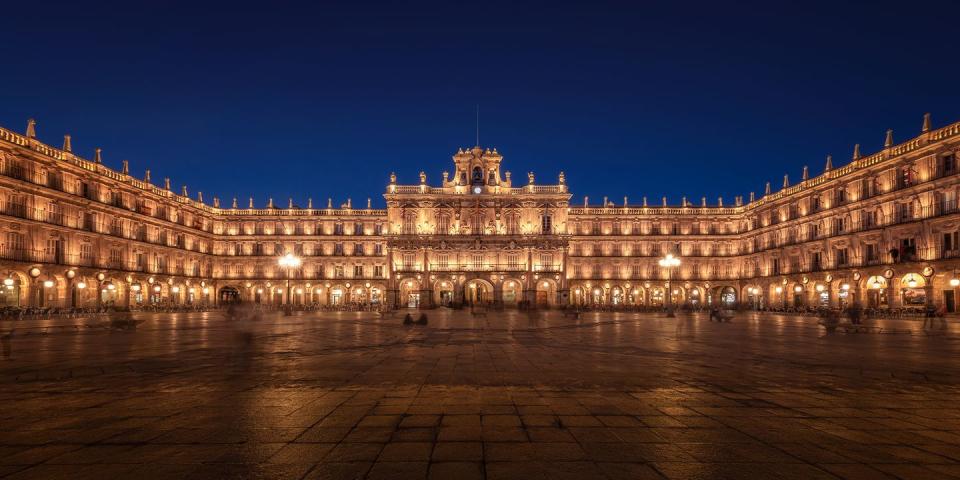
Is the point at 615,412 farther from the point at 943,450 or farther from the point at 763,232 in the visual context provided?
the point at 763,232

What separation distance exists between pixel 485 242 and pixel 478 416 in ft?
200

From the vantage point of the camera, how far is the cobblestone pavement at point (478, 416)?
518cm

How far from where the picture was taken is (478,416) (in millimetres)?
7102

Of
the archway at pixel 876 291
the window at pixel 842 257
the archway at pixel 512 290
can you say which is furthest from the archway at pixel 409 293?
the archway at pixel 876 291

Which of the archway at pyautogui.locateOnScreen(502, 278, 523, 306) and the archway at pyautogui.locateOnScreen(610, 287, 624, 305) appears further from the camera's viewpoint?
the archway at pyautogui.locateOnScreen(610, 287, 624, 305)

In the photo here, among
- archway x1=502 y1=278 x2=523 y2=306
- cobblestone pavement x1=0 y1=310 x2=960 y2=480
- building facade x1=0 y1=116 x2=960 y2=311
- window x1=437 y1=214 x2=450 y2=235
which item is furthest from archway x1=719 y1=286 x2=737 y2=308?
cobblestone pavement x1=0 y1=310 x2=960 y2=480

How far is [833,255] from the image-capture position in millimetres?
53094

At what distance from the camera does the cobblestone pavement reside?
518 centimetres

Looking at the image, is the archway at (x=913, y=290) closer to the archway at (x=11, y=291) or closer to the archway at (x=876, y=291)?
the archway at (x=876, y=291)

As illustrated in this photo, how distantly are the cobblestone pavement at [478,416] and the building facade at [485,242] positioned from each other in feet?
119

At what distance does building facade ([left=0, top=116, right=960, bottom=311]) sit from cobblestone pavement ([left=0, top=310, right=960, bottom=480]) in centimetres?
3623

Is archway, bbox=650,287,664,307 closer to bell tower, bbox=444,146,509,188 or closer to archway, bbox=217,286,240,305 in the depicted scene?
bell tower, bbox=444,146,509,188

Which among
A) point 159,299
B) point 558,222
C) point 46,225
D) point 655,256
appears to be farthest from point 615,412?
point 655,256

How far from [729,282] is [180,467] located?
7776cm
